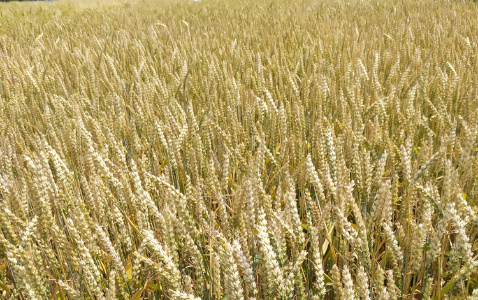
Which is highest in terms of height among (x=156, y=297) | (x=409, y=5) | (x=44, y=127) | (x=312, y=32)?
(x=409, y=5)

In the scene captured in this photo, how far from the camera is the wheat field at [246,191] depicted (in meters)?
0.60

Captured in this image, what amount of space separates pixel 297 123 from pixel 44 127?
111cm

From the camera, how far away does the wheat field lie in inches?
23.8

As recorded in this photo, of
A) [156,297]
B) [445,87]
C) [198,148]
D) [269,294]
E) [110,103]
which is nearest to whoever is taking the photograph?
[269,294]

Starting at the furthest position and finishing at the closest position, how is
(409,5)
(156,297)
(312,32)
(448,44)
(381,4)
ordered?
(381,4), (409,5), (312,32), (448,44), (156,297)

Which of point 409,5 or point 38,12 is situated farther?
point 38,12

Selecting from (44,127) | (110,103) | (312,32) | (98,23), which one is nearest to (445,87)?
(110,103)

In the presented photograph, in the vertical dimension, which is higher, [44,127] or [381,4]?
[381,4]

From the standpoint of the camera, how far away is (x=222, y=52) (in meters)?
2.62

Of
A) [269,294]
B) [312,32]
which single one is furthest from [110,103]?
[312,32]

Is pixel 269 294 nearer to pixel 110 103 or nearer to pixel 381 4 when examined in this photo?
pixel 110 103

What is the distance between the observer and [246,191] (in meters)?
0.61

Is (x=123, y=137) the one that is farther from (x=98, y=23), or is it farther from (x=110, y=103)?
(x=98, y=23)

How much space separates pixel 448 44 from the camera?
249cm
